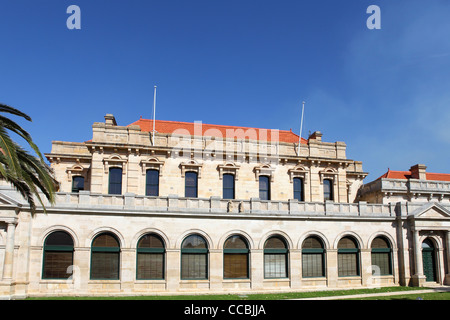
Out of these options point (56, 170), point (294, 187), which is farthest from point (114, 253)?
point (294, 187)

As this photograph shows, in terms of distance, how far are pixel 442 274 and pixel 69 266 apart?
27.2 m

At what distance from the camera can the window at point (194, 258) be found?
27.2 m

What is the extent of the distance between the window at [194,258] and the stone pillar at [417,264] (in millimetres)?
15822

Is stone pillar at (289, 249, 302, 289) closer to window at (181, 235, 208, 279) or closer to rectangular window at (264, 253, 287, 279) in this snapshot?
rectangular window at (264, 253, 287, 279)

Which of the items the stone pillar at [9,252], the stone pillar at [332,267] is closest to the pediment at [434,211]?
the stone pillar at [332,267]

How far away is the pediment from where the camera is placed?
31.2 m

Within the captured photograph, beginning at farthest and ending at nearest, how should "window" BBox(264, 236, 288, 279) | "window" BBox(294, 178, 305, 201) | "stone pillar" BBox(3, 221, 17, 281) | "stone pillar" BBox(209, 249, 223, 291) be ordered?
"window" BBox(294, 178, 305, 201) → "window" BBox(264, 236, 288, 279) → "stone pillar" BBox(209, 249, 223, 291) → "stone pillar" BBox(3, 221, 17, 281)

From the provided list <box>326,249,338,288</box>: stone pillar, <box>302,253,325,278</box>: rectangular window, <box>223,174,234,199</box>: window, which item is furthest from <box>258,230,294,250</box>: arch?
<box>223,174,234,199</box>: window

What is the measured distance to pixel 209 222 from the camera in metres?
27.8

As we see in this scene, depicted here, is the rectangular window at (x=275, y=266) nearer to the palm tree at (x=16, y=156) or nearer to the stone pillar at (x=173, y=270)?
the stone pillar at (x=173, y=270)

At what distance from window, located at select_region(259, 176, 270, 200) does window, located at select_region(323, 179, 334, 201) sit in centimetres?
534

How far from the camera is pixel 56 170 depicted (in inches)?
1353

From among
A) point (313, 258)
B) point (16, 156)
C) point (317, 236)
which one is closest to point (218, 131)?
point (317, 236)
